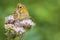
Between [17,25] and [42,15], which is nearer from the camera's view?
[17,25]

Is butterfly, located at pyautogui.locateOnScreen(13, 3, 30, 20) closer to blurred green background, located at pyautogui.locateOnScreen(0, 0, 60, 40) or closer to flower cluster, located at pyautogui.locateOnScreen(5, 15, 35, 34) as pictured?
flower cluster, located at pyautogui.locateOnScreen(5, 15, 35, 34)

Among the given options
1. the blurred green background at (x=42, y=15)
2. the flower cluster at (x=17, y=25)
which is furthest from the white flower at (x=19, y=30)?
the blurred green background at (x=42, y=15)

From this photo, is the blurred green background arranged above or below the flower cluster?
below

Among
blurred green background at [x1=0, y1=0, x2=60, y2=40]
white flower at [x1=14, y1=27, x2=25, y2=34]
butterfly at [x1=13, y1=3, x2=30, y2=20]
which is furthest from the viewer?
blurred green background at [x1=0, y1=0, x2=60, y2=40]

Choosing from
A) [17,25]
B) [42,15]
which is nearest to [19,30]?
[17,25]

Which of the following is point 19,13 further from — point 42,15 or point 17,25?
point 42,15

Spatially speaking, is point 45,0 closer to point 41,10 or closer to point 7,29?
point 41,10

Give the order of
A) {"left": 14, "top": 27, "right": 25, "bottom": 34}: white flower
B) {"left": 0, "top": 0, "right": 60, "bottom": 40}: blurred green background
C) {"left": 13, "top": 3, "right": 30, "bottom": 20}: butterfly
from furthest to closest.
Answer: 1. {"left": 0, "top": 0, "right": 60, "bottom": 40}: blurred green background
2. {"left": 13, "top": 3, "right": 30, "bottom": 20}: butterfly
3. {"left": 14, "top": 27, "right": 25, "bottom": 34}: white flower

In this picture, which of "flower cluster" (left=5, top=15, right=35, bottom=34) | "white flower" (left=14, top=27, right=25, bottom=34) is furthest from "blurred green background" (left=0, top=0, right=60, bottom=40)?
"white flower" (left=14, top=27, right=25, bottom=34)
